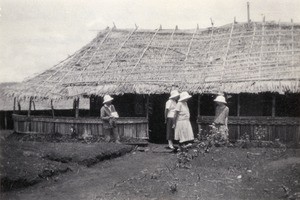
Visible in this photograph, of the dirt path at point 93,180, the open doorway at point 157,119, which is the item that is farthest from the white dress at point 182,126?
the open doorway at point 157,119

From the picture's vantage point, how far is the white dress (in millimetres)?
12797

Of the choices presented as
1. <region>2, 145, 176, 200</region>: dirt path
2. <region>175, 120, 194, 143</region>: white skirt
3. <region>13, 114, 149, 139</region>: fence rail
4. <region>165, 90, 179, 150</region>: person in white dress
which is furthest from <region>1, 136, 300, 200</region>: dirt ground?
<region>13, 114, 149, 139</region>: fence rail

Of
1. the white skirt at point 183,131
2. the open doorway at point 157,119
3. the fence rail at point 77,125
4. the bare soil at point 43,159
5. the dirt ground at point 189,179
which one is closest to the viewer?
the dirt ground at point 189,179

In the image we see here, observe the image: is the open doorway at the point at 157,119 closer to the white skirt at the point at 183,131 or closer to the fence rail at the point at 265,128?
the fence rail at the point at 265,128

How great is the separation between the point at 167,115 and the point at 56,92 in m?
5.25

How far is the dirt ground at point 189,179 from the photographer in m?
8.12

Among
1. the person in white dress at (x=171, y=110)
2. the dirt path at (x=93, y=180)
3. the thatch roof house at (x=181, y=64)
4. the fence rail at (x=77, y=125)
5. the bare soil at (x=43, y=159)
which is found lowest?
Result: the dirt path at (x=93, y=180)

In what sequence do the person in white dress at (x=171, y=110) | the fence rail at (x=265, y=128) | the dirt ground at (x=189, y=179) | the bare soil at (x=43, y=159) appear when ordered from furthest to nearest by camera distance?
the fence rail at (x=265, y=128), the person in white dress at (x=171, y=110), the bare soil at (x=43, y=159), the dirt ground at (x=189, y=179)

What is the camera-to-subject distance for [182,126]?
1283 centimetres

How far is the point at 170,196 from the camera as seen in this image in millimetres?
7961

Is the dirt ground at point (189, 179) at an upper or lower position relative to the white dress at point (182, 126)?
lower

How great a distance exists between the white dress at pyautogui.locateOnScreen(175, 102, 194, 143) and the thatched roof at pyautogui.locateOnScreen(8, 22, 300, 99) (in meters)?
2.45

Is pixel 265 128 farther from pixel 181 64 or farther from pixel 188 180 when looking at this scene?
pixel 188 180

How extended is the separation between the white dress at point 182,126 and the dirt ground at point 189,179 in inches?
35.8
